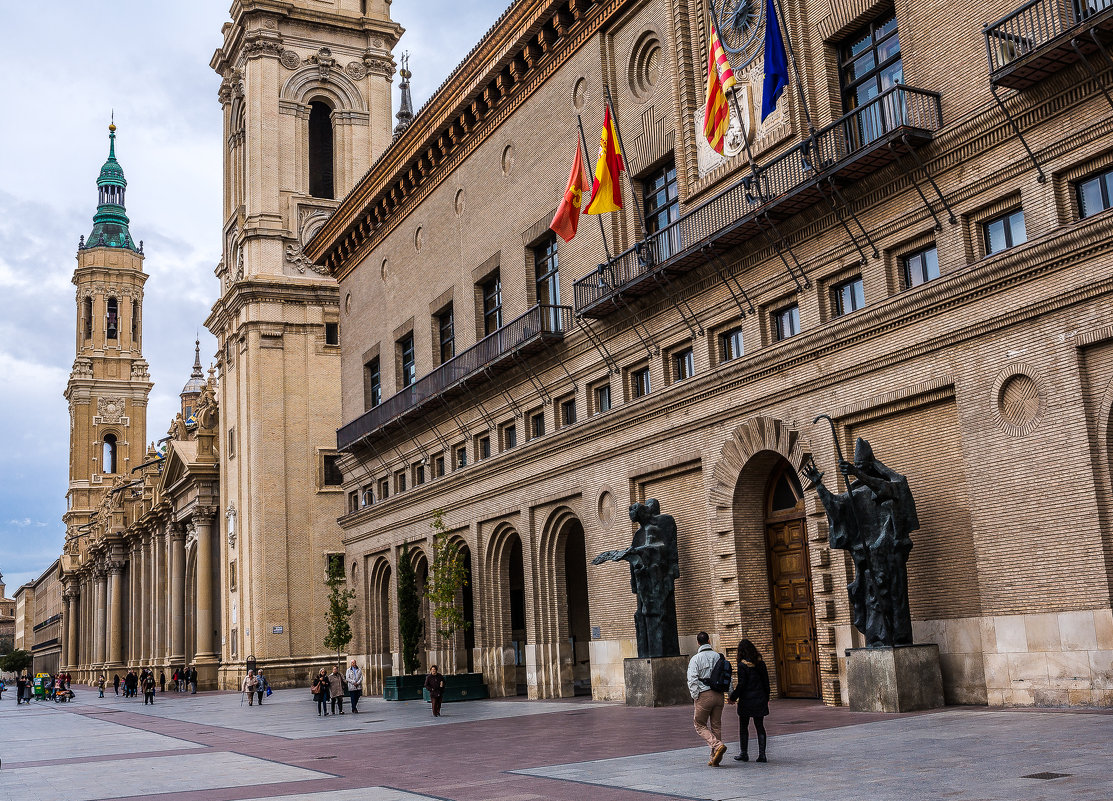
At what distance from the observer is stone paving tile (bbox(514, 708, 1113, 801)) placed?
1108 cm

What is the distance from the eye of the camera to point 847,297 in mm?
22703

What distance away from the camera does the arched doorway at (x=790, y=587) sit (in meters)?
23.9

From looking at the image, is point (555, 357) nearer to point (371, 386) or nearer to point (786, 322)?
point (786, 322)

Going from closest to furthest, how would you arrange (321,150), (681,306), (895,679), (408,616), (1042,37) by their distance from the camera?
1. (1042,37)
2. (895,679)
3. (681,306)
4. (408,616)
5. (321,150)

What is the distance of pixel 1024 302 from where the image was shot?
1856cm

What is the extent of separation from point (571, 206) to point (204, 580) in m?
51.8

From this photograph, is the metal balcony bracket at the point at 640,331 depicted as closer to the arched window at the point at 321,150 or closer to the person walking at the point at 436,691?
the person walking at the point at 436,691

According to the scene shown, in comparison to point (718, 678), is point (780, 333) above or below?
above

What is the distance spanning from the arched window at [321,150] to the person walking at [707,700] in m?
55.2

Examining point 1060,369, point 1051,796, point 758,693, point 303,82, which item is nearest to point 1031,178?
point 1060,369

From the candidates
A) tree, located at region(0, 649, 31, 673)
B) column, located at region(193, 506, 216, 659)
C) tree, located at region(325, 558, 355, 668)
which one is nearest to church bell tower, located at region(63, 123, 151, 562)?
tree, located at region(0, 649, 31, 673)

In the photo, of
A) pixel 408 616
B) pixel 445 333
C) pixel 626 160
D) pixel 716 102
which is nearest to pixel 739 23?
pixel 716 102

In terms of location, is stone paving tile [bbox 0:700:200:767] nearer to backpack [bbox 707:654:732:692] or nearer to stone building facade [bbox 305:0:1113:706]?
stone building facade [bbox 305:0:1113:706]

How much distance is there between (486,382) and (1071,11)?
21303 millimetres
